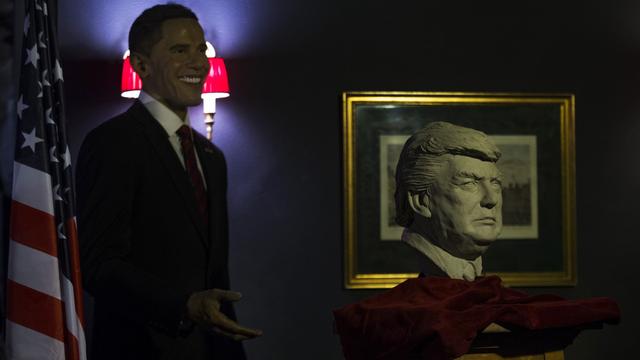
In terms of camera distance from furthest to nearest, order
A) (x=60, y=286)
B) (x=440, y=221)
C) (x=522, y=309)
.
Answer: (x=60, y=286) < (x=440, y=221) < (x=522, y=309)

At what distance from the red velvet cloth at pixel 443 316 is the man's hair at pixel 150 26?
1.12 metres

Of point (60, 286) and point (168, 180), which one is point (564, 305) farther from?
point (60, 286)

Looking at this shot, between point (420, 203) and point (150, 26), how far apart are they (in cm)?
103

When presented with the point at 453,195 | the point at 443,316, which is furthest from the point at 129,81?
the point at 443,316

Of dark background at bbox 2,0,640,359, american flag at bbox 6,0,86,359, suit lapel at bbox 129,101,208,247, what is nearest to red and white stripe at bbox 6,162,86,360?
american flag at bbox 6,0,86,359

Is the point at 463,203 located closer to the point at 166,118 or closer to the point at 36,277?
the point at 166,118

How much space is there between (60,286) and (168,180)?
493 mm

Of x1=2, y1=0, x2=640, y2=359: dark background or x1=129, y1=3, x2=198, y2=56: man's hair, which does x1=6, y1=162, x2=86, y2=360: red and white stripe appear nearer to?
x1=129, y1=3, x2=198, y2=56: man's hair

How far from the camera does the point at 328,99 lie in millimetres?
5770

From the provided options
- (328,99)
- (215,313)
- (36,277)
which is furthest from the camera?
(328,99)

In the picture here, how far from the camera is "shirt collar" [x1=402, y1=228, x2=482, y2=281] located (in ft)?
10.2

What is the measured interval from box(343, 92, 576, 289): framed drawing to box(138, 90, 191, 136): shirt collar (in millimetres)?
2365

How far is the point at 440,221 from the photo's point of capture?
3115 millimetres

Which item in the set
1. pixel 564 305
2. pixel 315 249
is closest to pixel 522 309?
pixel 564 305
